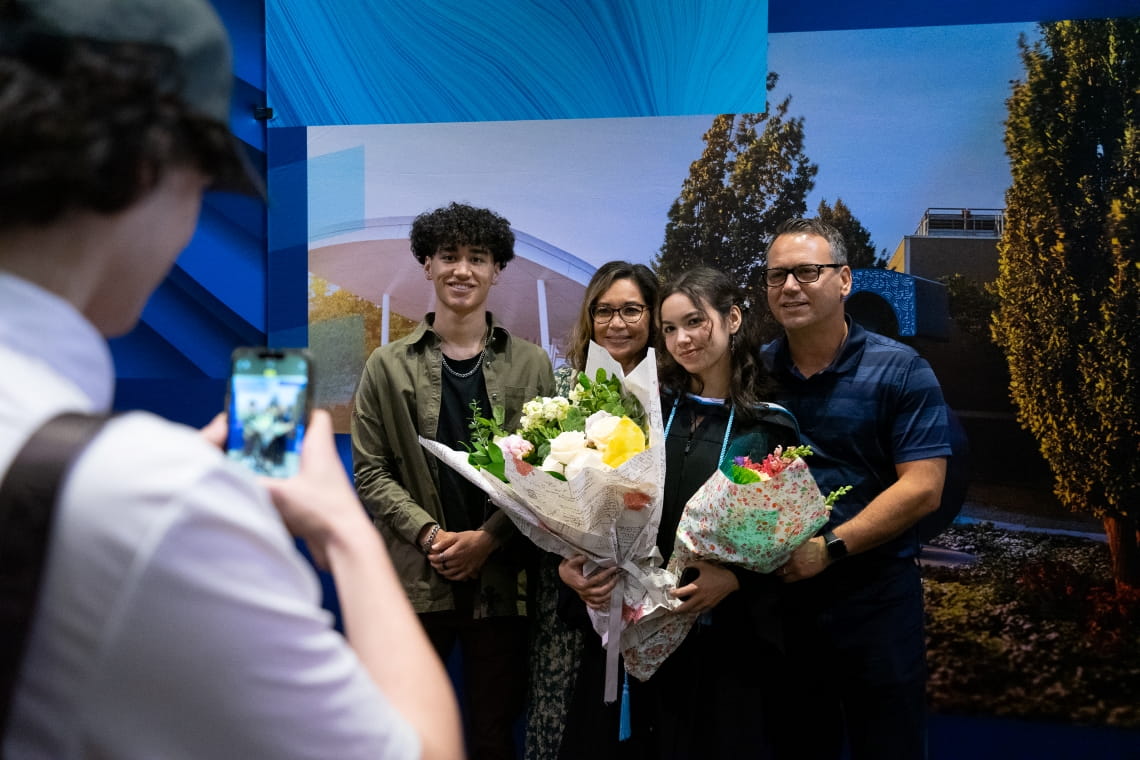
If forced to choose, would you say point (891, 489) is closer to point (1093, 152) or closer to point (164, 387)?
point (1093, 152)

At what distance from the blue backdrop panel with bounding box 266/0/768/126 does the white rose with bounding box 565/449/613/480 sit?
169 cm

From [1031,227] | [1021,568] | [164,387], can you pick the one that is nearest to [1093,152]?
[1031,227]

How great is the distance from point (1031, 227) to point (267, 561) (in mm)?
3205

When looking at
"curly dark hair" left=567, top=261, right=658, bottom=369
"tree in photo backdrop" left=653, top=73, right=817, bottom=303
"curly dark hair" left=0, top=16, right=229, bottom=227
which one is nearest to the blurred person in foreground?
"curly dark hair" left=0, top=16, right=229, bottom=227

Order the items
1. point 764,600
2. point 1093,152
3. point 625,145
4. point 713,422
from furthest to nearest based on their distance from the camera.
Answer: point 625,145, point 1093,152, point 713,422, point 764,600

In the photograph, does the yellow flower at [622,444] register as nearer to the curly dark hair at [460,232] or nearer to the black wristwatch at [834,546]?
the black wristwatch at [834,546]

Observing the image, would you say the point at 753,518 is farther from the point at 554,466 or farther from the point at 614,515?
the point at 554,466

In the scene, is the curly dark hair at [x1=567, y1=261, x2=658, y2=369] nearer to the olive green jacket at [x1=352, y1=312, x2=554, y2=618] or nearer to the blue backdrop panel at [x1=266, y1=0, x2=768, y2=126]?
the olive green jacket at [x1=352, y1=312, x2=554, y2=618]

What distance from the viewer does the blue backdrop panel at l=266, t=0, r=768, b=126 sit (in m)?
3.27

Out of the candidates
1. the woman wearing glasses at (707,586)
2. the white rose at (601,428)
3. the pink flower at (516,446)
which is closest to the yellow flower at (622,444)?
the white rose at (601,428)

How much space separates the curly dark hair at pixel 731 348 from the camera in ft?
8.38

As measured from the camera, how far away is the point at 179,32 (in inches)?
26.6

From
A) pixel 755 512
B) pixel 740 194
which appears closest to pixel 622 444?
pixel 755 512

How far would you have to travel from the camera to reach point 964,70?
3.14 m
